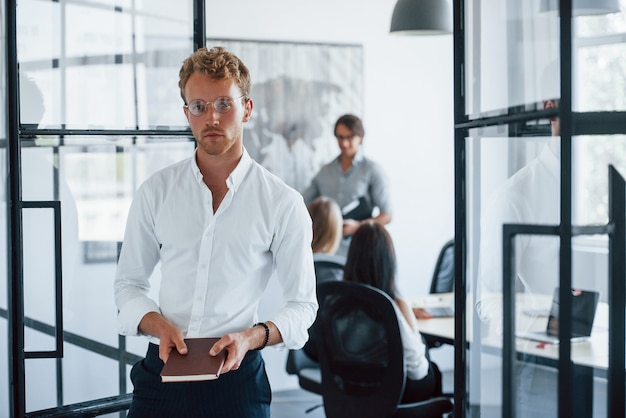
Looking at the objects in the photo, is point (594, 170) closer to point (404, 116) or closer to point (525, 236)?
point (525, 236)

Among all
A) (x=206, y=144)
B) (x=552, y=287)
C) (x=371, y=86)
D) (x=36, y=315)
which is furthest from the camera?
(x=371, y=86)

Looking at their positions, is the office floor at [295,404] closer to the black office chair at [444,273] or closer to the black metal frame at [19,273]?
the black office chair at [444,273]

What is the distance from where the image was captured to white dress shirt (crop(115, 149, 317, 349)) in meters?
2.32

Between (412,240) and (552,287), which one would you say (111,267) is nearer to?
(552,287)

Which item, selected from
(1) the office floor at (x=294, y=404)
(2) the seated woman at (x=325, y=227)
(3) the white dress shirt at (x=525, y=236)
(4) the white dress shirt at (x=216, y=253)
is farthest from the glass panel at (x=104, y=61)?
(1) the office floor at (x=294, y=404)

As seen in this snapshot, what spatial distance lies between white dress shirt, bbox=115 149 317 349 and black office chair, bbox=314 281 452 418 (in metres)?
1.07

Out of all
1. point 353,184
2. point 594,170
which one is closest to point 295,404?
point 353,184

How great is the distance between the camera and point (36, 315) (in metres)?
3.01

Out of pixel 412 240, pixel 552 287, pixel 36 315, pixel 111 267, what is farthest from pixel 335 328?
pixel 412 240

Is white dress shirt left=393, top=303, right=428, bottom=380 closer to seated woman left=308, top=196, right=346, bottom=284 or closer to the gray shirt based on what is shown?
seated woman left=308, top=196, right=346, bottom=284

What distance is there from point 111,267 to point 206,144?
1.01 metres

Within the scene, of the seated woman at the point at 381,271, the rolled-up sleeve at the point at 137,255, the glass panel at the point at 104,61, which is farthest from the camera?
the seated woman at the point at 381,271

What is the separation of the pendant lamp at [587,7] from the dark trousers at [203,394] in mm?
1123

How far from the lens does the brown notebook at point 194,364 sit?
204 centimetres
